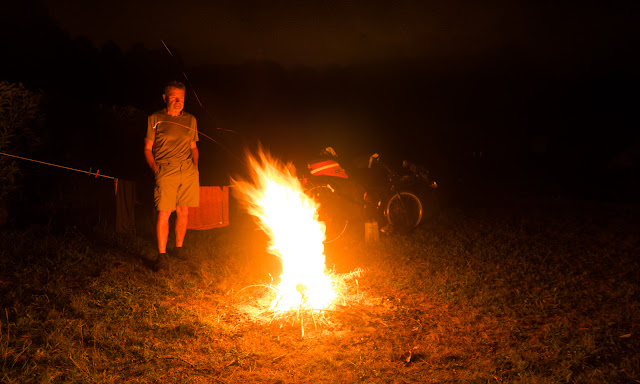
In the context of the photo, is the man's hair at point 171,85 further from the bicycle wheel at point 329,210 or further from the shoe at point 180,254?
the bicycle wheel at point 329,210

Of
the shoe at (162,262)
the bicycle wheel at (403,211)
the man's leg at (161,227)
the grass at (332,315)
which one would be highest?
the bicycle wheel at (403,211)

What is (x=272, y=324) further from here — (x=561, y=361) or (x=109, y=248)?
(x=109, y=248)

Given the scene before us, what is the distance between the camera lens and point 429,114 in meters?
19.9

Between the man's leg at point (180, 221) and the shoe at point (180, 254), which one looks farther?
the shoe at point (180, 254)

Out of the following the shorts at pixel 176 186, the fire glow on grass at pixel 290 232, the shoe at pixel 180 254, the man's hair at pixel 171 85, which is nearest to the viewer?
the fire glow on grass at pixel 290 232

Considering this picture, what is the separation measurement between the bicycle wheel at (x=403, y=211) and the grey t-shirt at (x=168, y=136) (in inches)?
150

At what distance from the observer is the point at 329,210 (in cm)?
755

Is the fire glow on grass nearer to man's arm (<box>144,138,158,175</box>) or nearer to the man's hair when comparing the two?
man's arm (<box>144,138,158,175</box>)

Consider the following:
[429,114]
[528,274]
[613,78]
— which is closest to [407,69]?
[429,114]

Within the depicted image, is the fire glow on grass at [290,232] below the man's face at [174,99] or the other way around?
below

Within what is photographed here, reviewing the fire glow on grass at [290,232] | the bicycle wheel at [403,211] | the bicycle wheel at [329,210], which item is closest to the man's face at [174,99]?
the fire glow on grass at [290,232]

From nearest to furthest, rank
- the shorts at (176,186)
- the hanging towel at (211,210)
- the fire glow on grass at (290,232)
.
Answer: the fire glow on grass at (290,232) < the shorts at (176,186) < the hanging towel at (211,210)

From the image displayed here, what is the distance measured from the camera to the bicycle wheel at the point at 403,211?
7968 mm

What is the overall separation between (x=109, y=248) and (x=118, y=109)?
3430 mm
